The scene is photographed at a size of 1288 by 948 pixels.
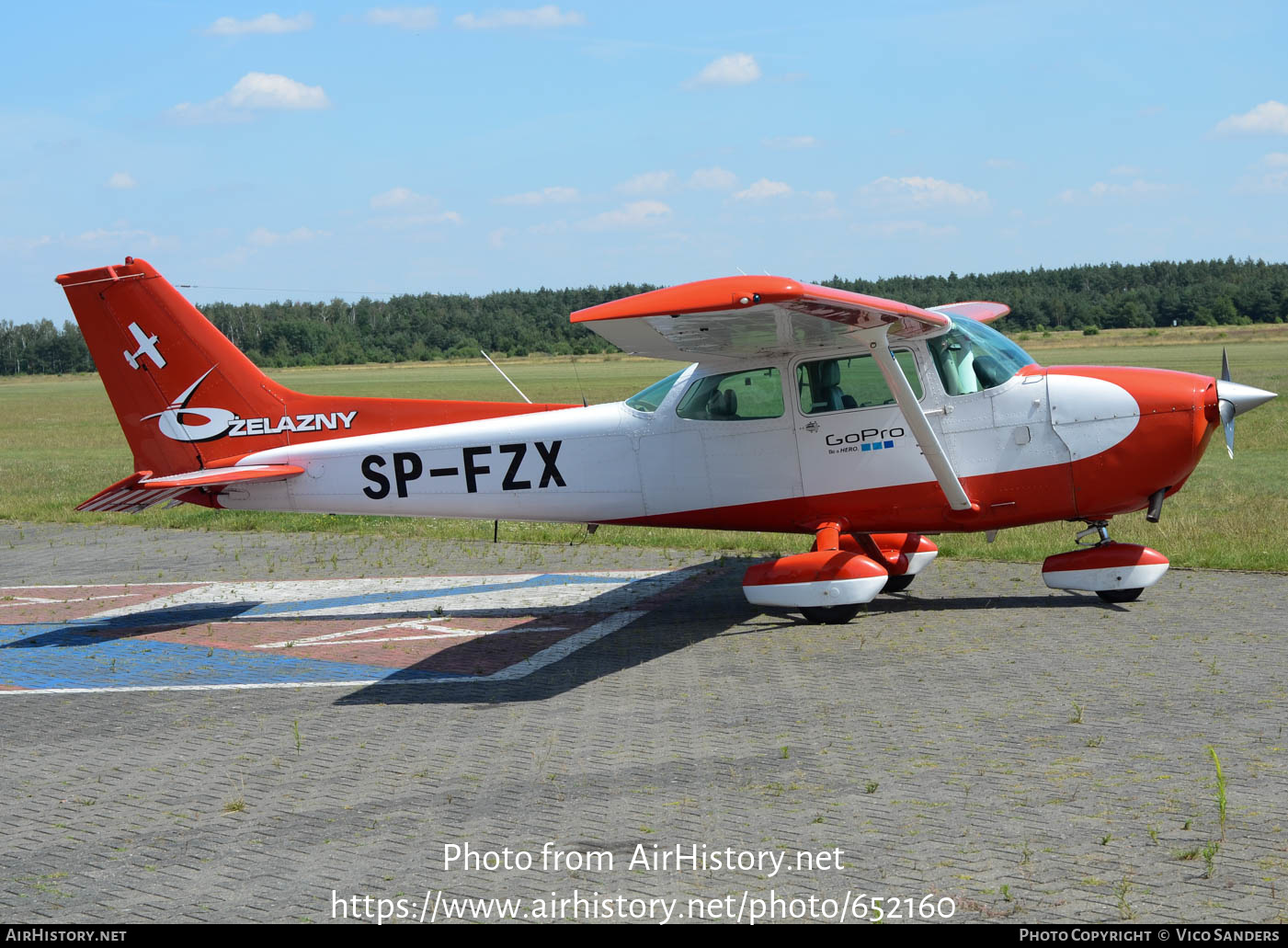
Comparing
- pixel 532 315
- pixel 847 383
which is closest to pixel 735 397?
pixel 847 383

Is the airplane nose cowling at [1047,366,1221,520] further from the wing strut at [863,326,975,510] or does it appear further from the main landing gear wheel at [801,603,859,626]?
the main landing gear wheel at [801,603,859,626]

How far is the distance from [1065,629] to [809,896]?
550cm

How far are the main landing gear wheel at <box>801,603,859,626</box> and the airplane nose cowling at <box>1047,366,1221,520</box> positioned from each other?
2197 millimetres

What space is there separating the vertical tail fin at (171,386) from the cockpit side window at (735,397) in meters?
4.28

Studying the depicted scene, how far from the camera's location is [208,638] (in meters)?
10.9

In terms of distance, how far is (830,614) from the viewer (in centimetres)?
1019

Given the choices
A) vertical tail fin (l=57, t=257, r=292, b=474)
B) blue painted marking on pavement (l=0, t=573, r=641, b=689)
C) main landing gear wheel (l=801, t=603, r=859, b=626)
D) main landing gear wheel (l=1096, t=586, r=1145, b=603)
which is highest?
vertical tail fin (l=57, t=257, r=292, b=474)

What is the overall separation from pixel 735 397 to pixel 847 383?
1004 mm

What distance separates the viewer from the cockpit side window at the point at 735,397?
10445 mm

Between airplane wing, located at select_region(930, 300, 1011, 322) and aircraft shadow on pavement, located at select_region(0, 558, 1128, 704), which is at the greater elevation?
airplane wing, located at select_region(930, 300, 1011, 322)

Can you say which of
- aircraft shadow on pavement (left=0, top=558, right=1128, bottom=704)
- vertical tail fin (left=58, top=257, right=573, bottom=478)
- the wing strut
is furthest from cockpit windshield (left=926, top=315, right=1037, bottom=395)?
vertical tail fin (left=58, top=257, right=573, bottom=478)

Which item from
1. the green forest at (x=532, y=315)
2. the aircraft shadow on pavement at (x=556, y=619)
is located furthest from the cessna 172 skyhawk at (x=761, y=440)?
the green forest at (x=532, y=315)

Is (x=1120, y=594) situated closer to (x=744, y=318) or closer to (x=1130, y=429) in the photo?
(x=1130, y=429)

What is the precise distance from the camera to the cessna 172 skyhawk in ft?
32.3
